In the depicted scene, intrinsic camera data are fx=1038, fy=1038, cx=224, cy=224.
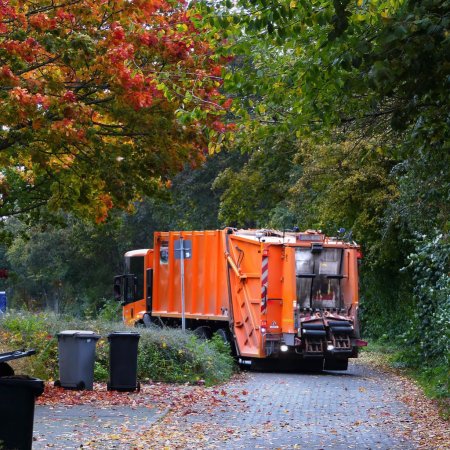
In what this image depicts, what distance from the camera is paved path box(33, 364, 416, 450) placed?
11.8 metres

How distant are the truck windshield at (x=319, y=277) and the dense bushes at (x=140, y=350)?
9.11 ft

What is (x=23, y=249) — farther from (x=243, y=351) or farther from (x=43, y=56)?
(x=43, y=56)

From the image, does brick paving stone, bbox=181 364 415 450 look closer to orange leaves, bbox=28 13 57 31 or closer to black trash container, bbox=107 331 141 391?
black trash container, bbox=107 331 141 391

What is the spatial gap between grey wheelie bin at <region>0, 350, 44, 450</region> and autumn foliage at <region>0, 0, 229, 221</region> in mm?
5067

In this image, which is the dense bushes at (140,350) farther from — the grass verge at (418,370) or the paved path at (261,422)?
the grass verge at (418,370)

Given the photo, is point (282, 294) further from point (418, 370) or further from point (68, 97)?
point (68, 97)

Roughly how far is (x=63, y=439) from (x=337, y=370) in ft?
43.2

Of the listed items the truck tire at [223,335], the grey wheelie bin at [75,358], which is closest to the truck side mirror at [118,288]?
the truck tire at [223,335]

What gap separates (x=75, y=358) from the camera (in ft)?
53.4

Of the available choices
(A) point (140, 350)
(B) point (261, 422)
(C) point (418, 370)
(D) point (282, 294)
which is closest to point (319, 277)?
(D) point (282, 294)

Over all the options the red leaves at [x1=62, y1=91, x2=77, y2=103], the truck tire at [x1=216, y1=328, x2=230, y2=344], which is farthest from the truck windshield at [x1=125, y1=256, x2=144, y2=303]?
the red leaves at [x1=62, y1=91, x2=77, y2=103]

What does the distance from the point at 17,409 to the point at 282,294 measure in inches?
516

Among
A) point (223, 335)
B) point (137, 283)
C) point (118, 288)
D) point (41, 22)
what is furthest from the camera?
point (118, 288)

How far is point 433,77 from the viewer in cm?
905
